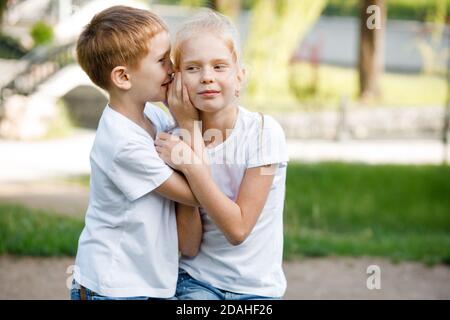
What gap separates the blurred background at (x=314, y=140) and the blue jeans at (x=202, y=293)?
1.48m

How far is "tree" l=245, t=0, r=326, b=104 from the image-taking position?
15.8 metres

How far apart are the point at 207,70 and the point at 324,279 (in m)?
3.25

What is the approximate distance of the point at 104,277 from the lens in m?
2.32

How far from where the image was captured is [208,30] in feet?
7.63

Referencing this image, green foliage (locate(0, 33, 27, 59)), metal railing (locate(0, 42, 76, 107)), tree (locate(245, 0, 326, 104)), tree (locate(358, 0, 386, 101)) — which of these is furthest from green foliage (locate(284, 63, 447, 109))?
green foliage (locate(0, 33, 27, 59))

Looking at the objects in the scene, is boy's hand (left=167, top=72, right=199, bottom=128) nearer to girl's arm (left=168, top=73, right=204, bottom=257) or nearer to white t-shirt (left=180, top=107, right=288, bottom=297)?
girl's arm (left=168, top=73, right=204, bottom=257)

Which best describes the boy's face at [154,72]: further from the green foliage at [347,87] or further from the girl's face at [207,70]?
the green foliage at [347,87]

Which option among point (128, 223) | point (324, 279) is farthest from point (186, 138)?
point (324, 279)

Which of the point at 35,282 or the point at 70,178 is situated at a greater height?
the point at 70,178

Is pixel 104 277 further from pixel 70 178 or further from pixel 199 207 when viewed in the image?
pixel 70 178

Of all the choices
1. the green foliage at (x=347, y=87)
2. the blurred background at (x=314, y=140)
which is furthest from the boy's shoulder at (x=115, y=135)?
the green foliage at (x=347, y=87)

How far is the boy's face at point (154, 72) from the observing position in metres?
2.34
